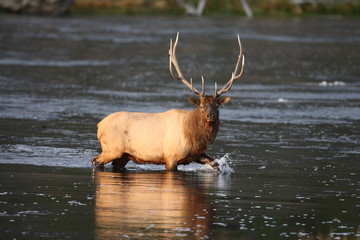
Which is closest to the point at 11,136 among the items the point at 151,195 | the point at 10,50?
the point at 151,195

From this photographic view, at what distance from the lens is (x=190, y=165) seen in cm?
1326

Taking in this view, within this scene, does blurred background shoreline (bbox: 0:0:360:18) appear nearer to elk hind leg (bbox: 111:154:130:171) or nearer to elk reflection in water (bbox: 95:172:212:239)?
elk hind leg (bbox: 111:154:130:171)

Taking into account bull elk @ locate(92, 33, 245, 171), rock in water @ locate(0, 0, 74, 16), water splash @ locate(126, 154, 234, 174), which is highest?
rock in water @ locate(0, 0, 74, 16)

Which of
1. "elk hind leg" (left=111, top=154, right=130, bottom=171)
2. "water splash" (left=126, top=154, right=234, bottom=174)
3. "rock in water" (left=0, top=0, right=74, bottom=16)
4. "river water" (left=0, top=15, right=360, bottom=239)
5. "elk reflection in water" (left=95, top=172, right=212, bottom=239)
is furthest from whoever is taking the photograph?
"rock in water" (left=0, top=0, right=74, bottom=16)

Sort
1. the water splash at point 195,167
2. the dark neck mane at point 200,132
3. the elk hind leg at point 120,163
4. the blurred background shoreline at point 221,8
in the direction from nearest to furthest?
the dark neck mane at point 200,132 < the water splash at point 195,167 < the elk hind leg at point 120,163 < the blurred background shoreline at point 221,8

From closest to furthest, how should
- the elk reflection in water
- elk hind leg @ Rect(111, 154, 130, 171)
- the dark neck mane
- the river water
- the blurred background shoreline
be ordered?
the elk reflection in water
the river water
the dark neck mane
elk hind leg @ Rect(111, 154, 130, 171)
the blurred background shoreline

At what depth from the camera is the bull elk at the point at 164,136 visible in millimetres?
12383

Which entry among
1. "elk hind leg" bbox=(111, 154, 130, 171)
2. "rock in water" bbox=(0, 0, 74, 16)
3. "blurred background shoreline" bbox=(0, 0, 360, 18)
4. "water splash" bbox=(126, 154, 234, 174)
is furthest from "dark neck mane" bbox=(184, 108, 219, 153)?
"blurred background shoreline" bbox=(0, 0, 360, 18)

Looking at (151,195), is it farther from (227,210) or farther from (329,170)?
(329,170)

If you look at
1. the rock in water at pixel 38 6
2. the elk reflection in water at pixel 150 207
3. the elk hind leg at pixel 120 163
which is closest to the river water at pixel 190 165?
the elk reflection in water at pixel 150 207

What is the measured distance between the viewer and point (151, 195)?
415 inches

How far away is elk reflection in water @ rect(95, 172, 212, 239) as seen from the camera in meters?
8.66

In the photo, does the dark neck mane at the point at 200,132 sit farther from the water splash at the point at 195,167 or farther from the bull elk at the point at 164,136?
the water splash at the point at 195,167

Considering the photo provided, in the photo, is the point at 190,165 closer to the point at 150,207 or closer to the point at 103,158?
the point at 103,158
